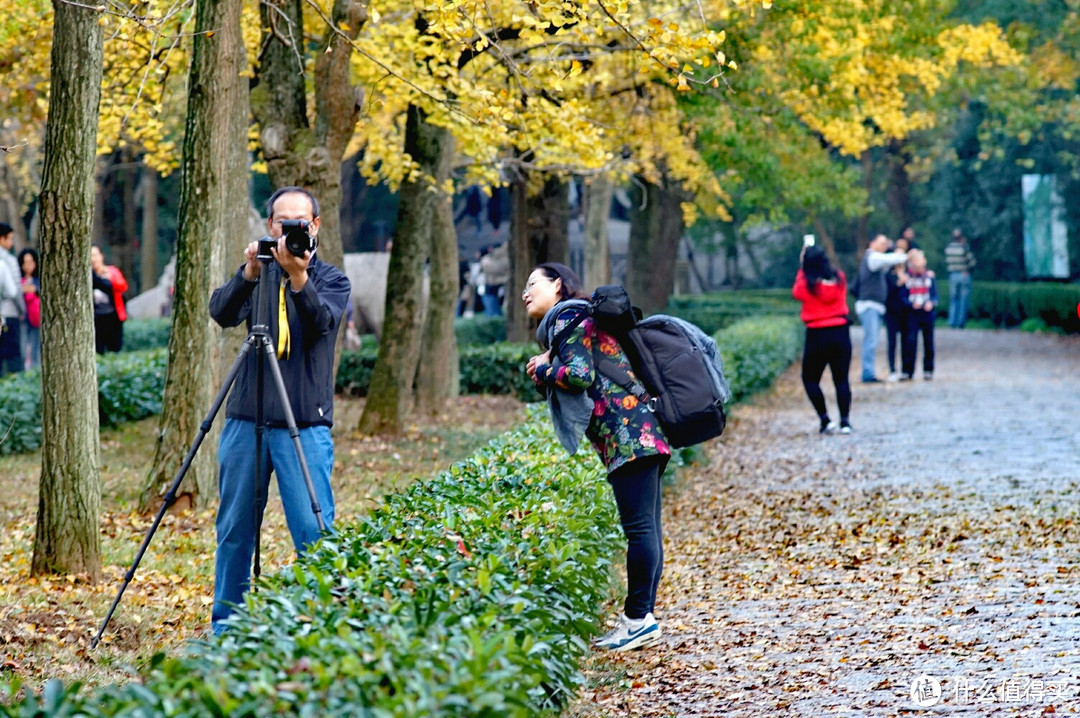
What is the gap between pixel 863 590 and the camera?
734 cm

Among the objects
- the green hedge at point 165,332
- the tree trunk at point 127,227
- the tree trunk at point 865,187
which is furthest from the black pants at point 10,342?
the tree trunk at point 865,187

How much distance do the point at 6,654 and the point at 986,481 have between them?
24.6ft

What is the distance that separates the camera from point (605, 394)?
237 inches

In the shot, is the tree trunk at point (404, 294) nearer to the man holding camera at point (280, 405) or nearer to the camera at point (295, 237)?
the man holding camera at point (280, 405)

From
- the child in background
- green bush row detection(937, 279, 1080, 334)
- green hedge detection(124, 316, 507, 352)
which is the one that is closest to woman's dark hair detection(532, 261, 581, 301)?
the child in background

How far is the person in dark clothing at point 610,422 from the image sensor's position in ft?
19.5

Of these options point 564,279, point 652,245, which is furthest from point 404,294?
point 652,245

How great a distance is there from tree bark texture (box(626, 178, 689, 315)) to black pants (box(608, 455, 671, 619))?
19.4 m

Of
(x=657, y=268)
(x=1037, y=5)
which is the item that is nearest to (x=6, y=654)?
(x=657, y=268)

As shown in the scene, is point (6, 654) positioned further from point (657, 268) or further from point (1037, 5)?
point (1037, 5)

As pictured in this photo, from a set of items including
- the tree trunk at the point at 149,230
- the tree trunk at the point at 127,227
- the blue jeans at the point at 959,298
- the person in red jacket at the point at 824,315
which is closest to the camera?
the person in red jacket at the point at 824,315

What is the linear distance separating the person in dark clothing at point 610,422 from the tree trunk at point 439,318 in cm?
974

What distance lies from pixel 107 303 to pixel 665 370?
12096 mm

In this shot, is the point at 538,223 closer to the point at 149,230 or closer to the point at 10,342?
the point at 10,342
